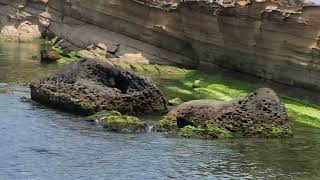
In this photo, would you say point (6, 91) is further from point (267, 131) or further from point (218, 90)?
point (267, 131)

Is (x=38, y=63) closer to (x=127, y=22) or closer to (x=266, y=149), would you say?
(x=127, y=22)

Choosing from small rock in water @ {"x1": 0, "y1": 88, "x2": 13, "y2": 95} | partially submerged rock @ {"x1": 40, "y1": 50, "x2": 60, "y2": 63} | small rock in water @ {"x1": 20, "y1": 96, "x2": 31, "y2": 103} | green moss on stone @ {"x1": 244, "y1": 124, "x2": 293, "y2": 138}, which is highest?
green moss on stone @ {"x1": 244, "y1": 124, "x2": 293, "y2": 138}

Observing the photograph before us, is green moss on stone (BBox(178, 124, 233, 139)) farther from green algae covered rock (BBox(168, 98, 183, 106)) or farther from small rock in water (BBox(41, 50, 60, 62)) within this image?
small rock in water (BBox(41, 50, 60, 62))

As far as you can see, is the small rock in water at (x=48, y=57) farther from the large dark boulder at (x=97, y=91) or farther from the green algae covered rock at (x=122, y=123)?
the green algae covered rock at (x=122, y=123)

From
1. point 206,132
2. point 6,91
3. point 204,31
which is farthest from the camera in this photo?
point 204,31

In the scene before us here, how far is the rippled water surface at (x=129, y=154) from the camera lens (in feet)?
75.1

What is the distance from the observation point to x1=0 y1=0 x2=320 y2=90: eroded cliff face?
38.8 m

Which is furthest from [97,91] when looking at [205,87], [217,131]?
[205,87]

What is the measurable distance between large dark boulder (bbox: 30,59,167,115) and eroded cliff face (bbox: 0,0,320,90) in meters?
9.75

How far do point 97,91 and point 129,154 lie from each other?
859cm

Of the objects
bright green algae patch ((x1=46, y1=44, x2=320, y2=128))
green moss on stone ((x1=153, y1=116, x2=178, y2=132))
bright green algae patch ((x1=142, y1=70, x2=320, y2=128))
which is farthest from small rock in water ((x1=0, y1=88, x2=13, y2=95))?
green moss on stone ((x1=153, y1=116, x2=178, y2=132))

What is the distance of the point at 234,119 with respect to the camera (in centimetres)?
2969

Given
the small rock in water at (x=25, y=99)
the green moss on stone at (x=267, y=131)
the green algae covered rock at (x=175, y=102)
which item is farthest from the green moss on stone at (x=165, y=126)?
the small rock in water at (x=25, y=99)

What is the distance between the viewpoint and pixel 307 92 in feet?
126
